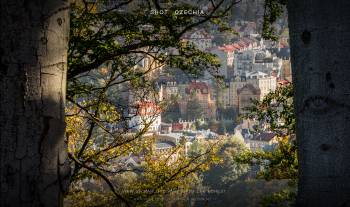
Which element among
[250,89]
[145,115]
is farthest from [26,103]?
[250,89]

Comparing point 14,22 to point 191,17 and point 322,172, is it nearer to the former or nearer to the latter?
point 322,172

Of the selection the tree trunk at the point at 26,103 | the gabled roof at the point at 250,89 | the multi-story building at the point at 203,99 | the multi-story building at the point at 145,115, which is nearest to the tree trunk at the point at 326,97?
the tree trunk at the point at 26,103

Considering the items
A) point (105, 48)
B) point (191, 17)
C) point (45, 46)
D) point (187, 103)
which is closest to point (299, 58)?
point (45, 46)

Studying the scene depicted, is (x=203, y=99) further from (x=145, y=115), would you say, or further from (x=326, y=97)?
(x=326, y=97)

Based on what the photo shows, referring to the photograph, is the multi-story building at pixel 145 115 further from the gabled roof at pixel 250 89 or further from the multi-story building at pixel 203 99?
the multi-story building at pixel 203 99

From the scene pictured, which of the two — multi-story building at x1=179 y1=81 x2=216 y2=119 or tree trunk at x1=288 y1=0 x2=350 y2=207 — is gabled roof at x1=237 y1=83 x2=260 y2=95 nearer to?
multi-story building at x1=179 y1=81 x2=216 y2=119
